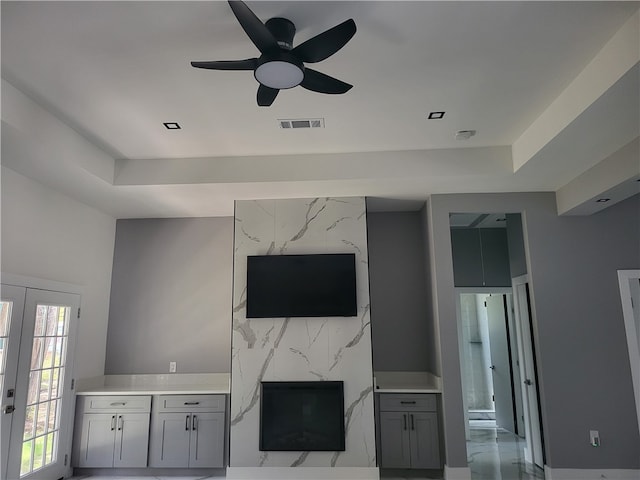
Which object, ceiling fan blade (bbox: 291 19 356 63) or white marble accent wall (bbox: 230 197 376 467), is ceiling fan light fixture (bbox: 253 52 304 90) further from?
white marble accent wall (bbox: 230 197 376 467)

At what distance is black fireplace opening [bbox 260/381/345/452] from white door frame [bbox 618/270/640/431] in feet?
9.58

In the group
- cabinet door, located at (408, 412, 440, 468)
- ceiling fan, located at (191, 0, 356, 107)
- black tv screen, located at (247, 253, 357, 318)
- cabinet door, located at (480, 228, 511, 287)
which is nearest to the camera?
ceiling fan, located at (191, 0, 356, 107)

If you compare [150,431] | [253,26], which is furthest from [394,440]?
[253,26]

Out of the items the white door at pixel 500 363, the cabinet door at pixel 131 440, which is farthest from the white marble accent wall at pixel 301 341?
the white door at pixel 500 363

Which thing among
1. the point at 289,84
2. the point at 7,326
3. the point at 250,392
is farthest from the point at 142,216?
the point at 289,84

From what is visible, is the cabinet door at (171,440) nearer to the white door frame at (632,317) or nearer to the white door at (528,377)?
the white door at (528,377)

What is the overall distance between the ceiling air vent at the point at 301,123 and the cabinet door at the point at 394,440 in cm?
303

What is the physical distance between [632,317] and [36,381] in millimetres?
5906

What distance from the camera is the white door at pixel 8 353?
3.62 metres

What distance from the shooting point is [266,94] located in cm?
263

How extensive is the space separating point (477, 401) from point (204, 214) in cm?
553

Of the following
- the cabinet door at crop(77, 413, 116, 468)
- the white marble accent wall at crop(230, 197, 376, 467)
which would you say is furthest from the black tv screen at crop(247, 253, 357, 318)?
the cabinet door at crop(77, 413, 116, 468)

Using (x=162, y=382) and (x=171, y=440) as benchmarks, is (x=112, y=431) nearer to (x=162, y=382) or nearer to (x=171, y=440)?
(x=171, y=440)

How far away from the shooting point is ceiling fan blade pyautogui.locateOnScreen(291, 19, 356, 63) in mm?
2107
